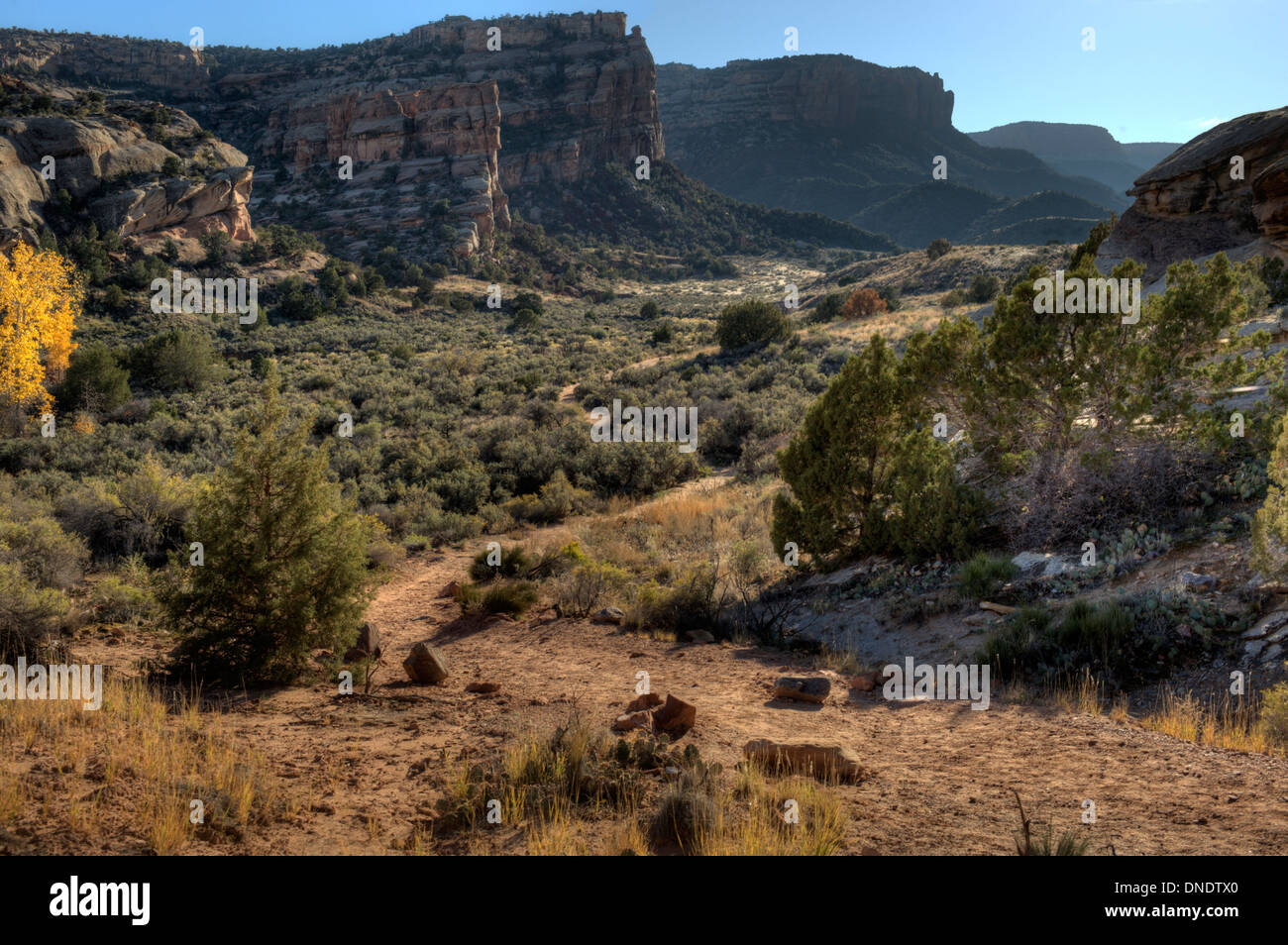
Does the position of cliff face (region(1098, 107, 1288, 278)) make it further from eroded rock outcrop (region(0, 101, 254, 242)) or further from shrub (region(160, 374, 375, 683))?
eroded rock outcrop (region(0, 101, 254, 242))

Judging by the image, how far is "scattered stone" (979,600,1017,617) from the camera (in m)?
6.68

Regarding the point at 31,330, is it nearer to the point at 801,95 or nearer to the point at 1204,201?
the point at 1204,201

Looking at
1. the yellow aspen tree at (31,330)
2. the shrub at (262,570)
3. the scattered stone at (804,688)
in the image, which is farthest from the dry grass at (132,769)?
the yellow aspen tree at (31,330)

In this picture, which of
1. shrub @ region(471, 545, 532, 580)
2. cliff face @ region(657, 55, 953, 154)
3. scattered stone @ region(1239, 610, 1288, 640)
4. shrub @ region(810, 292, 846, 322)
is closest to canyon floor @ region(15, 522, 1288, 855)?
scattered stone @ region(1239, 610, 1288, 640)

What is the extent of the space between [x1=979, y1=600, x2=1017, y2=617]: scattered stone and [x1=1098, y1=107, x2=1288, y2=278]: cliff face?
57.7ft

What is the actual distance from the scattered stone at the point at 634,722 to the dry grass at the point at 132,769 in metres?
2.23

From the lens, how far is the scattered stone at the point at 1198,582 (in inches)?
229

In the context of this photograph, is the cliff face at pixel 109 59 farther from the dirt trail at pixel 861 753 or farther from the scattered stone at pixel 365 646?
the dirt trail at pixel 861 753

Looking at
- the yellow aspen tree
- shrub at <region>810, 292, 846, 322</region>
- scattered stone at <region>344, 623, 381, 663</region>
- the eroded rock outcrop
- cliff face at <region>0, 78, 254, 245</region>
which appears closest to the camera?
scattered stone at <region>344, 623, 381, 663</region>

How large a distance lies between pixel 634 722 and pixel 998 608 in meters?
3.92

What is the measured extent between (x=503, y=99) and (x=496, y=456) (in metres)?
95.6

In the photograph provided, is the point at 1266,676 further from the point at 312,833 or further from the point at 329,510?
the point at 329,510

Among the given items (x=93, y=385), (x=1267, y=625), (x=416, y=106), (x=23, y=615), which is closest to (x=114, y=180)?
(x=93, y=385)

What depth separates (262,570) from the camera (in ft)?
18.7
